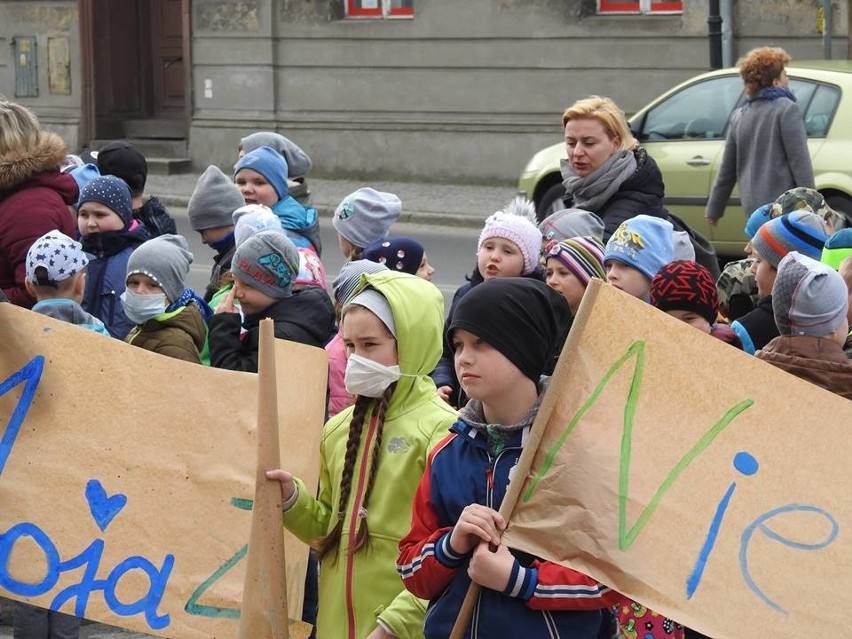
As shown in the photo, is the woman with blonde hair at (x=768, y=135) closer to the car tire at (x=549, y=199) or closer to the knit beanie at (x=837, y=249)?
the knit beanie at (x=837, y=249)

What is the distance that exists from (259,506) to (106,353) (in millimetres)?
612

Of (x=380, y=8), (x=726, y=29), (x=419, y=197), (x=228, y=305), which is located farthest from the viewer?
(x=380, y=8)

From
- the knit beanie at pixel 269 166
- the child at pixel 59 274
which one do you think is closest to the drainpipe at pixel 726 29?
the knit beanie at pixel 269 166

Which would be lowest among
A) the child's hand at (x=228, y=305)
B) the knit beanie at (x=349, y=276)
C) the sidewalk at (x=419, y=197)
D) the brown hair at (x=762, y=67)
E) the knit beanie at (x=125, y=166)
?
the sidewalk at (x=419, y=197)

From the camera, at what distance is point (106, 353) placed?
3.78 meters

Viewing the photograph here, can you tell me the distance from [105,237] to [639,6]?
13.1 m

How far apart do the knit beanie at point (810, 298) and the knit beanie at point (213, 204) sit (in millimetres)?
2981

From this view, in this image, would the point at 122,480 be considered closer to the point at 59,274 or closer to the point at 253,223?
the point at 59,274

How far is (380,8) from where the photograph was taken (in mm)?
20172

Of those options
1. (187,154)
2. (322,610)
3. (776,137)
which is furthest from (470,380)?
(187,154)

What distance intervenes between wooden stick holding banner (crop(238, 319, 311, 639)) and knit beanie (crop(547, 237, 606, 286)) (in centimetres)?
191

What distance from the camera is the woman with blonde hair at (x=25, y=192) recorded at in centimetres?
567

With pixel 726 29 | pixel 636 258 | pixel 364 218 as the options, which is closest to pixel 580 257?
pixel 636 258

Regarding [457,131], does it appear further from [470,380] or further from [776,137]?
[470,380]
